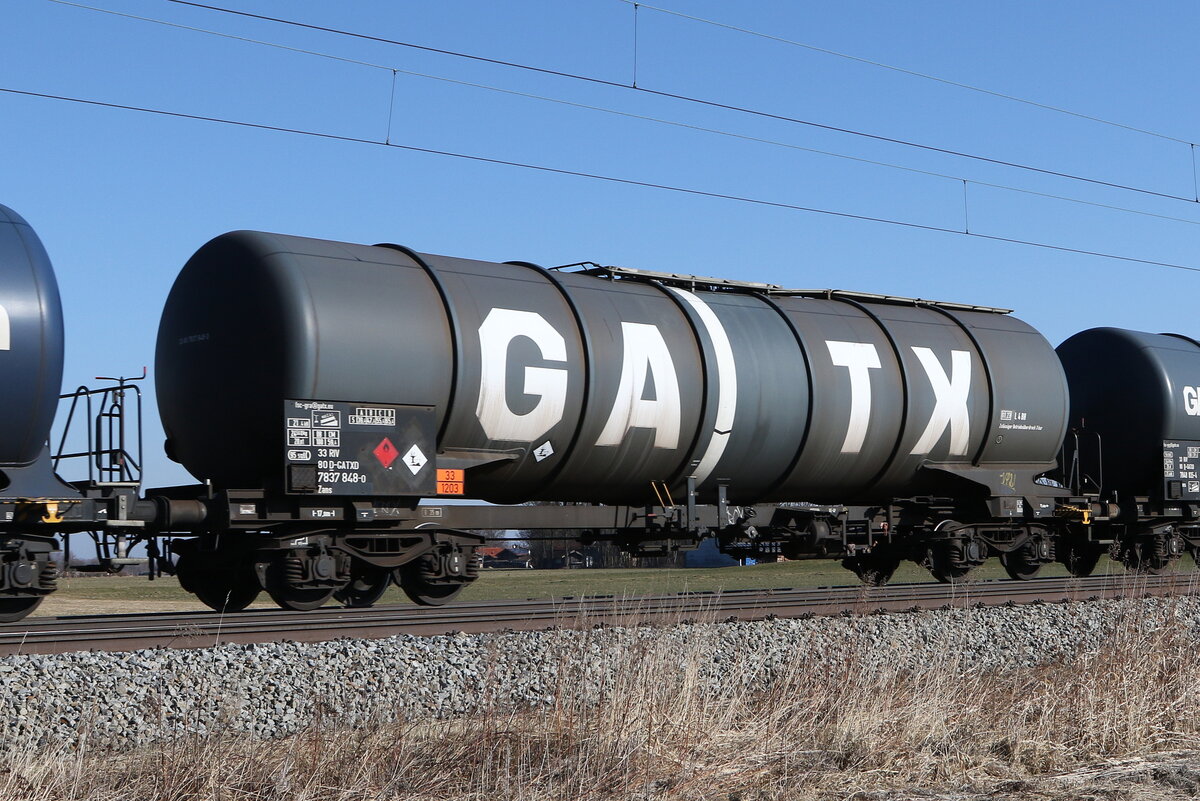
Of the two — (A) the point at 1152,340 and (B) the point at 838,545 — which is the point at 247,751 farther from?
(A) the point at 1152,340

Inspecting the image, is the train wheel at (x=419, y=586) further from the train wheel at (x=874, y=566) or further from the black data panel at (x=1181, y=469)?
the black data panel at (x=1181, y=469)

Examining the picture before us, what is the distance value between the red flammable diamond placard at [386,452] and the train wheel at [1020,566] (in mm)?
10106

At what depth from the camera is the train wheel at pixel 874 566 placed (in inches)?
722

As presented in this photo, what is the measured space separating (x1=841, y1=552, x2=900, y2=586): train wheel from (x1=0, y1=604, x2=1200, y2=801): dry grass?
8.85m

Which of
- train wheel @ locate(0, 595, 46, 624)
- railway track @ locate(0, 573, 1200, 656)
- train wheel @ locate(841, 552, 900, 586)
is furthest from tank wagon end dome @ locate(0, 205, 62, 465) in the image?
train wheel @ locate(841, 552, 900, 586)

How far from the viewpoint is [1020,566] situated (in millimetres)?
18547

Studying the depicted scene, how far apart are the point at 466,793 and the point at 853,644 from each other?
4456mm

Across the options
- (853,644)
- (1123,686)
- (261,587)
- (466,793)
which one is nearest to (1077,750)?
(1123,686)

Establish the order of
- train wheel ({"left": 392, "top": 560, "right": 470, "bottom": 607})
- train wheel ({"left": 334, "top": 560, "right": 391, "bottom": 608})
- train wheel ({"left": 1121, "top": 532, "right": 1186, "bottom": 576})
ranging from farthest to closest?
train wheel ({"left": 1121, "top": 532, "right": 1186, "bottom": 576}) → train wheel ({"left": 392, "top": 560, "right": 470, "bottom": 607}) → train wheel ({"left": 334, "top": 560, "right": 391, "bottom": 608})

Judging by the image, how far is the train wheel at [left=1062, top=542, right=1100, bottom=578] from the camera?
19.5 metres

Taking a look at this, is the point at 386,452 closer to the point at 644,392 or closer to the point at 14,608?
the point at 644,392

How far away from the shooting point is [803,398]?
15.2 metres

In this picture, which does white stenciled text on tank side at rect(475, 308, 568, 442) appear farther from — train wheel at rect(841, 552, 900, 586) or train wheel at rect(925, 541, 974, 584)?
train wheel at rect(841, 552, 900, 586)

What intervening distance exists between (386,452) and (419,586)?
1895 mm
